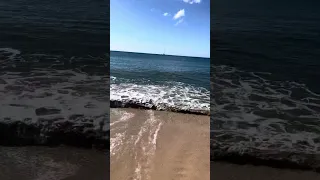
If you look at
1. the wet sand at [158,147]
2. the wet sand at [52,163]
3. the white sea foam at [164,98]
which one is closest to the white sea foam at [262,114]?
the wet sand at [158,147]

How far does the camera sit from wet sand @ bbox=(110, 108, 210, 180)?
176cm

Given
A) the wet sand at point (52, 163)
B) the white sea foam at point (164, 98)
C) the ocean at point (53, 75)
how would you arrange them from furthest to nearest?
the white sea foam at point (164, 98), the ocean at point (53, 75), the wet sand at point (52, 163)

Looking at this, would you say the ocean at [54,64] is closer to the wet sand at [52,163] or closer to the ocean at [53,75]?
the ocean at [53,75]

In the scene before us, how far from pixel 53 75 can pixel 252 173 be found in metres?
2.39

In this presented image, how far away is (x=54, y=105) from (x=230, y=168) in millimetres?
1791

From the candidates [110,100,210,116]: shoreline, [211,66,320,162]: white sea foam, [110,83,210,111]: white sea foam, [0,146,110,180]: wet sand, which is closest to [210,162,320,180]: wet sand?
[211,66,320,162]: white sea foam

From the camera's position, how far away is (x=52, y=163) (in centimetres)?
184

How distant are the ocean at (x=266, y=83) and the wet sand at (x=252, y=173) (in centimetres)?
10

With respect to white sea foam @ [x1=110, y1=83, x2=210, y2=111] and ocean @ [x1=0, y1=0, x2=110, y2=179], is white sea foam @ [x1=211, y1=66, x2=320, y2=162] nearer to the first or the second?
white sea foam @ [x1=110, y1=83, x2=210, y2=111]

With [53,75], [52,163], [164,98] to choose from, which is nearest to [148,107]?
[164,98]

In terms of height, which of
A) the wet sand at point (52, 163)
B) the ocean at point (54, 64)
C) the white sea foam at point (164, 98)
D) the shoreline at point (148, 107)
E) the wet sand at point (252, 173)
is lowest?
the wet sand at point (252, 173)

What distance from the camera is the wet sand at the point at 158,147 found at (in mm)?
1764

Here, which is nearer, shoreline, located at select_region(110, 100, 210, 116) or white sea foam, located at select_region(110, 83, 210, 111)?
shoreline, located at select_region(110, 100, 210, 116)

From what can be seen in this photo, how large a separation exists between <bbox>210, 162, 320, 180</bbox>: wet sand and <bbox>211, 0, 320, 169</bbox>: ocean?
4.0 inches
